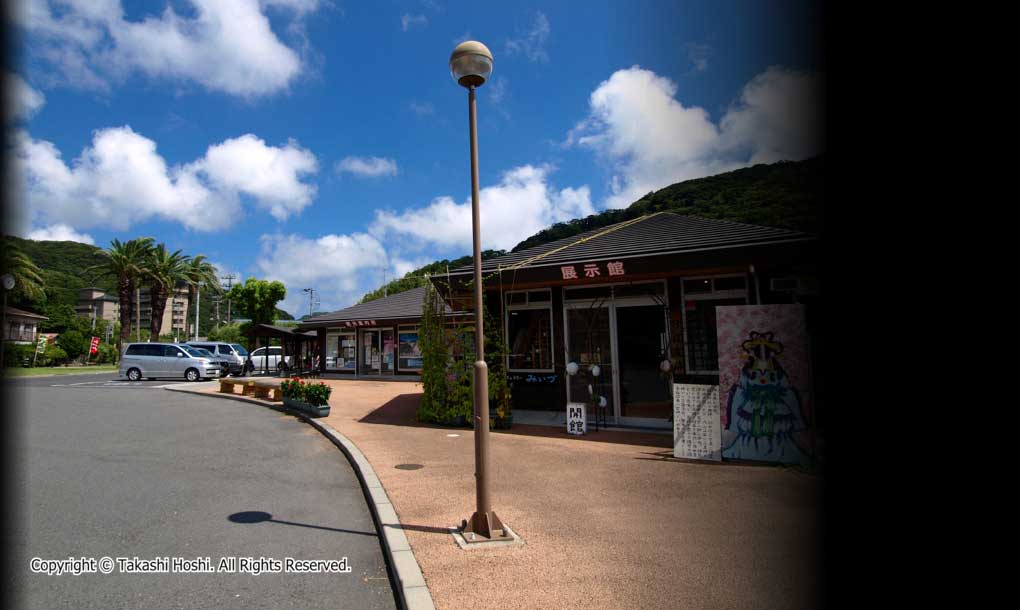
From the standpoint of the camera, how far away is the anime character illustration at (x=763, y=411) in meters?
6.53

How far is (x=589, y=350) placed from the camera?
411 inches

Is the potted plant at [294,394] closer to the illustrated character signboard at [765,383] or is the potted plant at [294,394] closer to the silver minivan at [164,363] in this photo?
the illustrated character signboard at [765,383]

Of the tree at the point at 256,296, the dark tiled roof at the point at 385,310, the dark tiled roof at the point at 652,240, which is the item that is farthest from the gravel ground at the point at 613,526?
the tree at the point at 256,296

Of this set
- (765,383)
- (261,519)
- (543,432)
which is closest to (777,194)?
(765,383)

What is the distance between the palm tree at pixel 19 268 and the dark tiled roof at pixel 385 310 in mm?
21148

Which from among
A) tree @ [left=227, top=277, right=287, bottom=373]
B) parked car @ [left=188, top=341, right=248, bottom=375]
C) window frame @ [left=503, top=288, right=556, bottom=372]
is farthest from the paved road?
tree @ [left=227, top=277, right=287, bottom=373]

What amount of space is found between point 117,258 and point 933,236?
2030 inches

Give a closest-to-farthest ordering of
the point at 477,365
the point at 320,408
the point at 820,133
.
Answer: the point at 820,133 < the point at 477,365 < the point at 320,408

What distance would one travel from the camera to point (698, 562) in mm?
3777

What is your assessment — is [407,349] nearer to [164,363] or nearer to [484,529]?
[164,363]

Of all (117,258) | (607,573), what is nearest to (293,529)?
(607,573)

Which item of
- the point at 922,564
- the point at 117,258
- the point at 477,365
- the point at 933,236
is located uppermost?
the point at 117,258

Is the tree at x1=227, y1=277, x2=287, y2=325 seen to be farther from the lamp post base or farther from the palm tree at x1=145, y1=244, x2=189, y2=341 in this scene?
the lamp post base

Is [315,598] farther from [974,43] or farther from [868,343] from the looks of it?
[974,43]
